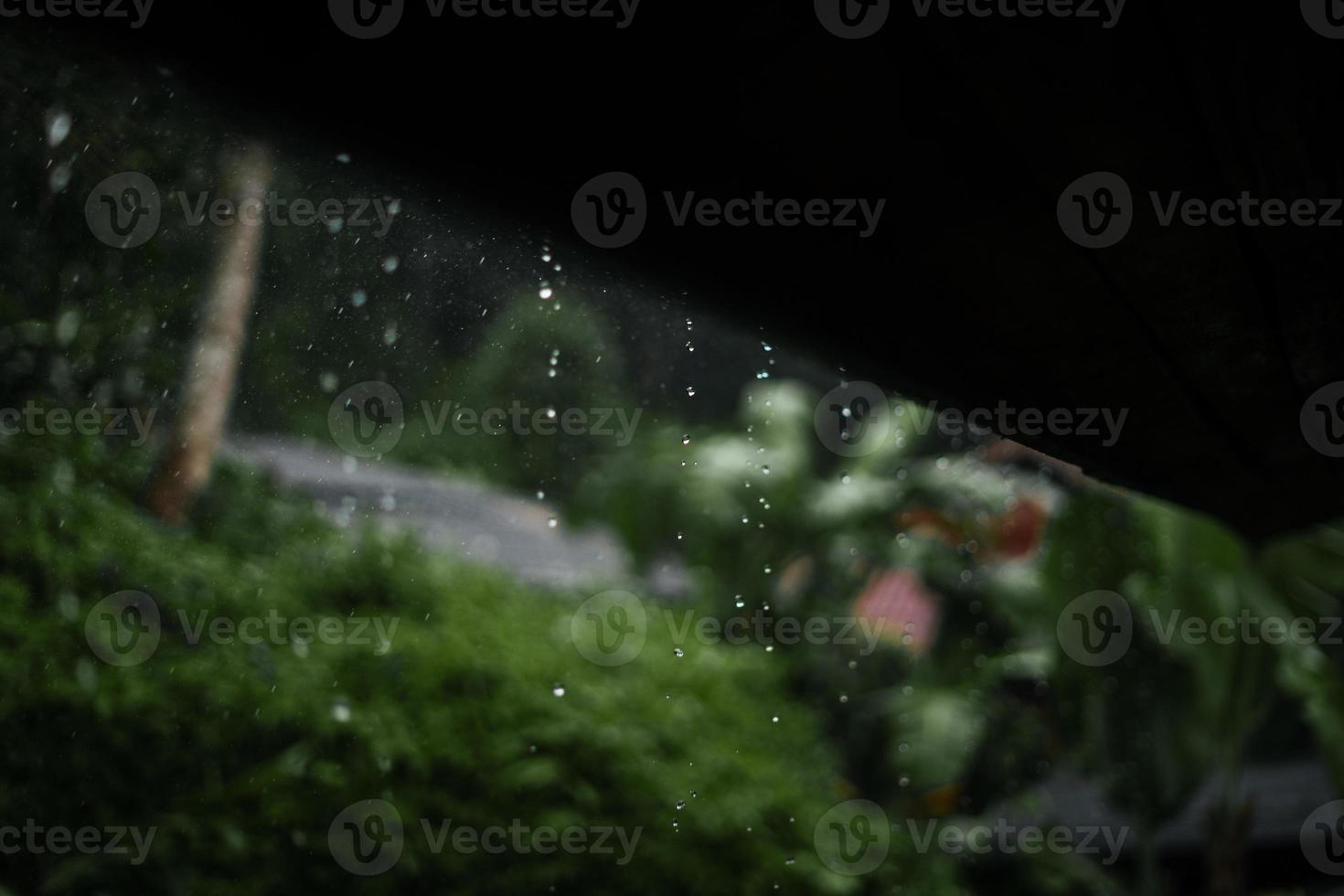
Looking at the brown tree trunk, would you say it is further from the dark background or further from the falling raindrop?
the dark background

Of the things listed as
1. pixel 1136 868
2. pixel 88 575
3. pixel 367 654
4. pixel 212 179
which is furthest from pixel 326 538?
pixel 1136 868

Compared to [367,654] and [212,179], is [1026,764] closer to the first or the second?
[367,654]

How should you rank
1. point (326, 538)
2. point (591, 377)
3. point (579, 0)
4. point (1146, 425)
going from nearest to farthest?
point (579, 0) < point (1146, 425) < point (326, 538) < point (591, 377)

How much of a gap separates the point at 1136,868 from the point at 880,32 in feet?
18.4

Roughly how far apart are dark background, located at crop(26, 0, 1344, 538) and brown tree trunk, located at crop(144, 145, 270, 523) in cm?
236

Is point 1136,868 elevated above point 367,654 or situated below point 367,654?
below

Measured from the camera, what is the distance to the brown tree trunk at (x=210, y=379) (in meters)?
3.38

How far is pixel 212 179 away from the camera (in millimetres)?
2889

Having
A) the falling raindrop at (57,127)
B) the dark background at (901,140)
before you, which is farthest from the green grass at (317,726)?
the dark background at (901,140)

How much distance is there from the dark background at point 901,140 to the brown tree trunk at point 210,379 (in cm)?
236

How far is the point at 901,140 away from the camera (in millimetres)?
885

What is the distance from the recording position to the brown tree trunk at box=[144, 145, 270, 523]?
11.1 feet

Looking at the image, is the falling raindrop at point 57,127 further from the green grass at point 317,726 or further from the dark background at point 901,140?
the dark background at point 901,140

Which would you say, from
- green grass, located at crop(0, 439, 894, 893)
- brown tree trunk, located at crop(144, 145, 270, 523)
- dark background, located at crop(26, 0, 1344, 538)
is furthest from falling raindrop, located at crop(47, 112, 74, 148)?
dark background, located at crop(26, 0, 1344, 538)
